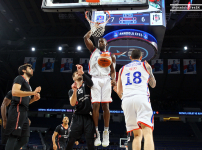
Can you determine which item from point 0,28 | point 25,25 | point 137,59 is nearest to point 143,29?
point 137,59

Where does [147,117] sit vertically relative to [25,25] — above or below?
below

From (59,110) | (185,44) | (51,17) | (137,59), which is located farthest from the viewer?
(59,110)

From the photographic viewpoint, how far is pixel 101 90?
4.33 m

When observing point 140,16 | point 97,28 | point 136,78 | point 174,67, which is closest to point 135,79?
point 136,78

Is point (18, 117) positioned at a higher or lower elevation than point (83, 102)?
lower

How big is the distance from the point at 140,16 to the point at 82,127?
6.46m

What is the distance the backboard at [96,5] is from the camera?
410 centimetres

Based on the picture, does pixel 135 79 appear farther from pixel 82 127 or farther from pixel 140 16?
pixel 140 16

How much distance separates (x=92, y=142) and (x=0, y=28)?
16.6 meters

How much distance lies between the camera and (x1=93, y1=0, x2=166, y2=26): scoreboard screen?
8.54m

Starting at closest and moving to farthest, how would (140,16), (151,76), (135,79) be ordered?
(135,79) → (151,76) → (140,16)

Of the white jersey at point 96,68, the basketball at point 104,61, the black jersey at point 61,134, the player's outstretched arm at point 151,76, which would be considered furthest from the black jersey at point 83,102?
the black jersey at point 61,134

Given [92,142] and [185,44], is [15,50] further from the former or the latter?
[92,142]

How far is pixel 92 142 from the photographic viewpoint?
13.0 feet
